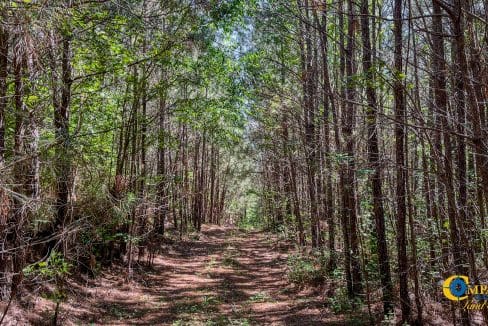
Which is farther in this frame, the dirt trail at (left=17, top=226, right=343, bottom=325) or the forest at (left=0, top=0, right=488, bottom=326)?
the dirt trail at (left=17, top=226, right=343, bottom=325)

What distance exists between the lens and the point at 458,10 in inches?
97.7

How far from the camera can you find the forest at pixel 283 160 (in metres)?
4.16

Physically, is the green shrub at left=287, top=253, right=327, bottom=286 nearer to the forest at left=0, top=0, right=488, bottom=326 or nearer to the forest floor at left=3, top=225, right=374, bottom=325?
the forest at left=0, top=0, right=488, bottom=326

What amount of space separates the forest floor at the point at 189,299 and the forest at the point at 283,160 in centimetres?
7

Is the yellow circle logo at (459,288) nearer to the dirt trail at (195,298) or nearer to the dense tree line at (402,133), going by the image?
the dense tree line at (402,133)

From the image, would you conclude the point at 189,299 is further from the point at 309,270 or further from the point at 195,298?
the point at 309,270

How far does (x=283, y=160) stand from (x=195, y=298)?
181 inches

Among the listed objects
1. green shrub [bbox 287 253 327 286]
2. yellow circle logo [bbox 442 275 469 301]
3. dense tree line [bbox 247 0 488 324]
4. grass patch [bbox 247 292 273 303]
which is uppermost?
dense tree line [bbox 247 0 488 324]

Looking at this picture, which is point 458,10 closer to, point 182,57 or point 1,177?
point 1,177

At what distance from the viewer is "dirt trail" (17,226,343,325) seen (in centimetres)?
835

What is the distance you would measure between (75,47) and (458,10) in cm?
750

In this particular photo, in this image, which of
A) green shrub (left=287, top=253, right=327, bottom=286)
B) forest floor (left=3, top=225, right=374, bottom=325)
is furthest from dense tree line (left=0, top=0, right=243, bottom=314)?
green shrub (left=287, top=253, right=327, bottom=286)

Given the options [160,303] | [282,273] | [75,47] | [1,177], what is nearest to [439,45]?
[1,177]

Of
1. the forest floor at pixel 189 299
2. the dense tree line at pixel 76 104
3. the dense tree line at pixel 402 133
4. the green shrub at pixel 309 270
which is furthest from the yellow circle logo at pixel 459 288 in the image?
the green shrub at pixel 309 270
